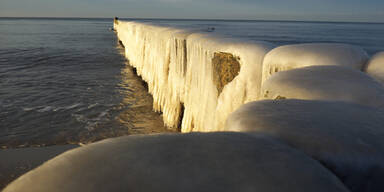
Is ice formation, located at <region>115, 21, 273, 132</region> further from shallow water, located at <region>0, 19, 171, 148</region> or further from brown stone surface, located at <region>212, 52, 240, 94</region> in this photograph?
shallow water, located at <region>0, 19, 171, 148</region>

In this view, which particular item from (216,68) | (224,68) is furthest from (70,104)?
(224,68)

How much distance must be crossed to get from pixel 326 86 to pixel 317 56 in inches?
32.2

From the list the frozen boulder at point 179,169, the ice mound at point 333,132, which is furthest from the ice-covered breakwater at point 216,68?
the frozen boulder at point 179,169

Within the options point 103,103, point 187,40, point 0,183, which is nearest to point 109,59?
point 103,103

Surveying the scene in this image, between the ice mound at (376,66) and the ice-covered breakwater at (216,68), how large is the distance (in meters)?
0.07

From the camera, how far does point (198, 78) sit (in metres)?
4.70

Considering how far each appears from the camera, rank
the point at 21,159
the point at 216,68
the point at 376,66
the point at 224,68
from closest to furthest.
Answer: the point at 376,66
the point at 224,68
the point at 216,68
the point at 21,159

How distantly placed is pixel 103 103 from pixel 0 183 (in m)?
4.04

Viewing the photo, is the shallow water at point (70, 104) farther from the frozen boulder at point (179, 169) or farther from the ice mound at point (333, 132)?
the frozen boulder at point (179, 169)

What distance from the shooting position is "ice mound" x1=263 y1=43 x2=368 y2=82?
2.51 metres

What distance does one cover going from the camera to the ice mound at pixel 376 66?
Answer: 2311mm

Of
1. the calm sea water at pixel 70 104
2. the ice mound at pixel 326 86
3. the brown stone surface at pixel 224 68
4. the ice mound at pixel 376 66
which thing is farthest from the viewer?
the calm sea water at pixel 70 104

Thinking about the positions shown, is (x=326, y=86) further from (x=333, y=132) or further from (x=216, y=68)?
(x=216, y=68)

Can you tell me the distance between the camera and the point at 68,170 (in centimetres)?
81
